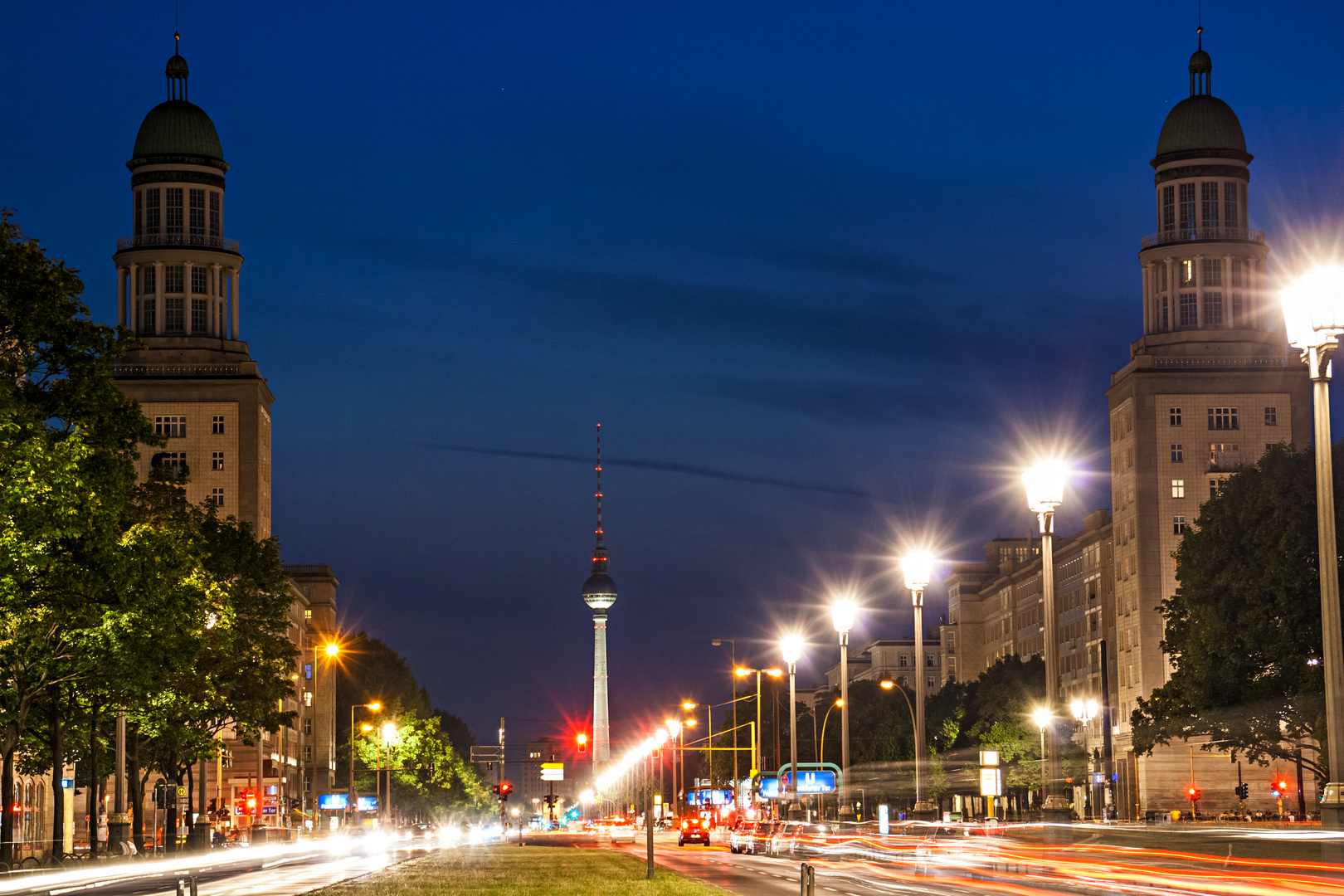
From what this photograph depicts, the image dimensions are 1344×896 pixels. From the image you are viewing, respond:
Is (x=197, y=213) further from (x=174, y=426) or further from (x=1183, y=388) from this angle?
(x=1183, y=388)

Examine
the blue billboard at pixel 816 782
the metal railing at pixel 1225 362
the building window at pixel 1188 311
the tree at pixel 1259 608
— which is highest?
the building window at pixel 1188 311

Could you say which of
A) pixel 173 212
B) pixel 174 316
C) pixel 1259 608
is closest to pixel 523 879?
pixel 1259 608

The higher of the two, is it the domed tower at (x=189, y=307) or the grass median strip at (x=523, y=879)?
the domed tower at (x=189, y=307)

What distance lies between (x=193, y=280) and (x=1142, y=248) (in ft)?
293

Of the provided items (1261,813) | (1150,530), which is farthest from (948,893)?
(1150,530)

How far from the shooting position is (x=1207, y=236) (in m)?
159

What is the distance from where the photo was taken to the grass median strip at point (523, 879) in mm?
40844

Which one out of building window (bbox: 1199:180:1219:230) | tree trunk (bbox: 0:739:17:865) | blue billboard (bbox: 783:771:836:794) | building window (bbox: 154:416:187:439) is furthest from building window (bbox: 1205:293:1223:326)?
tree trunk (bbox: 0:739:17:865)

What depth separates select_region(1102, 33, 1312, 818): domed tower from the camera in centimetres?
14700

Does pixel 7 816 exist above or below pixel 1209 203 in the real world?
below

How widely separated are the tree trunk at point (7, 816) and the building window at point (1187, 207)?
128 m

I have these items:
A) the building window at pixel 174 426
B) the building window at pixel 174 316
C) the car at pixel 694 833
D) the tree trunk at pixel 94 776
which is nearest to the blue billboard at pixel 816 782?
the car at pixel 694 833

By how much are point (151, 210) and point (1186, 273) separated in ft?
319

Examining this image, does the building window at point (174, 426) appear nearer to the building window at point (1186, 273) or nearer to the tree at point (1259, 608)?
the building window at point (1186, 273)
